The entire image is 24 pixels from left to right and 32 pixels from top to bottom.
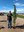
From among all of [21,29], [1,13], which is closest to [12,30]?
[21,29]

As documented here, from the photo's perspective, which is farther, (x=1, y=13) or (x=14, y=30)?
(x=1, y=13)

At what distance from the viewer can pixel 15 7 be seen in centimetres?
369

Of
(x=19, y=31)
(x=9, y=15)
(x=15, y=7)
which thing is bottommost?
(x=19, y=31)

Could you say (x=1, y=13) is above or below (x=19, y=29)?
above

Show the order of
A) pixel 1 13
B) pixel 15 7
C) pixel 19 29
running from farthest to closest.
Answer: pixel 1 13 → pixel 19 29 → pixel 15 7

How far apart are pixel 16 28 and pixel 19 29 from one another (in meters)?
0.12

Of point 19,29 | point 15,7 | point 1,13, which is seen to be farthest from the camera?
point 1,13

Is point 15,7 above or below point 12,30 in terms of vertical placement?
above

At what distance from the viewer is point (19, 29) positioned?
393 cm

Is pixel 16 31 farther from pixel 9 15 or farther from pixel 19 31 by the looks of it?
pixel 9 15

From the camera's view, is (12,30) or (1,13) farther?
(1,13)

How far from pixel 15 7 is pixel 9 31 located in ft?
2.90

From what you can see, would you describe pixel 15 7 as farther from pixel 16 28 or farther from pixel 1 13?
pixel 1 13

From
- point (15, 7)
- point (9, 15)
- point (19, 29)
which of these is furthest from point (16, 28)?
point (15, 7)
